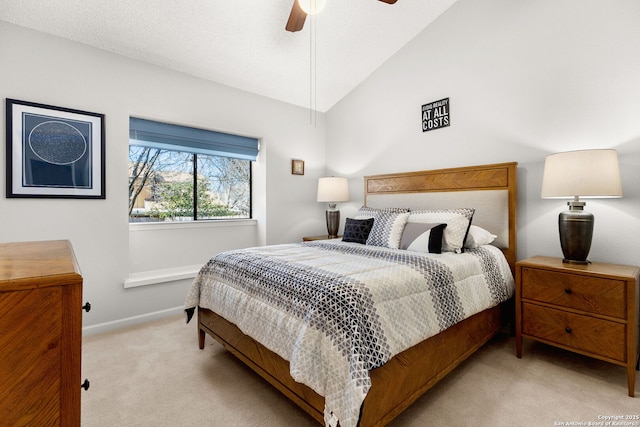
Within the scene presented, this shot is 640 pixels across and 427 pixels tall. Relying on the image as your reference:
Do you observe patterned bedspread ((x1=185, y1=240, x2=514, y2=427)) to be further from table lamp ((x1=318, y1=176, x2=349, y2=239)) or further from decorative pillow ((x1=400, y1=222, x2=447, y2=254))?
table lamp ((x1=318, y1=176, x2=349, y2=239))

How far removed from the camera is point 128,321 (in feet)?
9.42

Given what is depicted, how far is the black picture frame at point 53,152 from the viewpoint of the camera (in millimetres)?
2338

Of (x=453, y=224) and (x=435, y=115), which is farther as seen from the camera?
(x=435, y=115)

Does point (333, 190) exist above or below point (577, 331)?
above

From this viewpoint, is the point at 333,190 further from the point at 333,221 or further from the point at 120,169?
the point at 120,169

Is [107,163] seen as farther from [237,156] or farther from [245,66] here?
[245,66]

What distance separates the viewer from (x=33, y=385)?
77 centimetres

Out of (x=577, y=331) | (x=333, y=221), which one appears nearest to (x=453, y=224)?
(x=577, y=331)

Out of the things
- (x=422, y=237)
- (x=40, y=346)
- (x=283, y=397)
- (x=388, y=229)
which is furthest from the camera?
(x=388, y=229)

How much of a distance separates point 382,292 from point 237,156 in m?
2.82

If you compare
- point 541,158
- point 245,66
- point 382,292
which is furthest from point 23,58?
point 541,158

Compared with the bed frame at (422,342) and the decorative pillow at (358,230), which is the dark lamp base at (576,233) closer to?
the bed frame at (422,342)

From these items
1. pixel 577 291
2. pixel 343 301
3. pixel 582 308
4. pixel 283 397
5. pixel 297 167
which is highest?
pixel 297 167

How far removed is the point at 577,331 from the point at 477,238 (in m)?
0.85
